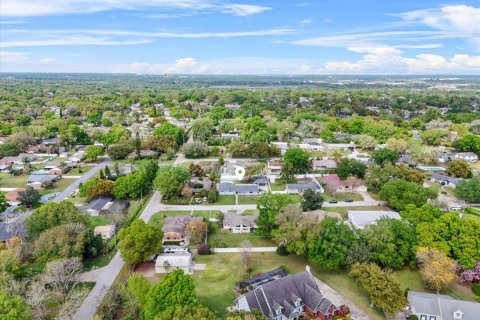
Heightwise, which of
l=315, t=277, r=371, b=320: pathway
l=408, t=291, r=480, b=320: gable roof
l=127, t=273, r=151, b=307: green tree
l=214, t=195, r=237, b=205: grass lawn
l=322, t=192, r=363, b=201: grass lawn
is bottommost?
l=315, t=277, r=371, b=320: pathway

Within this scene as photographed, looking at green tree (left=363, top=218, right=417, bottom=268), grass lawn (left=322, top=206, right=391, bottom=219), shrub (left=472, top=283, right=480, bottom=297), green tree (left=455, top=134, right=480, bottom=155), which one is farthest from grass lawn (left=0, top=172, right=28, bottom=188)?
green tree (left=455, top=134, right=480, bottom=155)

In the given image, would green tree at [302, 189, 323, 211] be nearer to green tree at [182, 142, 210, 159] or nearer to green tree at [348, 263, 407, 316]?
green tree at [348, 263, 407, 316]

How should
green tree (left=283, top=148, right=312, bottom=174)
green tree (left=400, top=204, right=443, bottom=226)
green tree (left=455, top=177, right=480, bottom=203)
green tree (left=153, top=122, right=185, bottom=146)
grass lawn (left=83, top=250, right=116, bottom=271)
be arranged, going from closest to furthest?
grass lawn (left=83, top=250, right=116, bottom=271)
green tree (left=400, top=204, right=443, bottom=226)
green tree (left=455, top=177, right=480, bottom=203)
green tree (left=283, top=148, right=312, bottom=174)
green tree (left=153, top=122, right=185, bottom=146)

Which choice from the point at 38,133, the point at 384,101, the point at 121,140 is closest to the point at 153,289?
the point at 121,140

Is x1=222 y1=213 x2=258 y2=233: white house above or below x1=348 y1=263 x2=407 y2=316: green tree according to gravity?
below

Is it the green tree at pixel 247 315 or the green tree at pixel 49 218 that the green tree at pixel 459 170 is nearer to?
the green tree at pixel 247 315

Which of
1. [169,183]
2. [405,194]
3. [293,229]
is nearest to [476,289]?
[405,194]

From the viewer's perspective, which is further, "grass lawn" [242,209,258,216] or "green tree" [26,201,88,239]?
"grass lawn" [242,209,258,216]
